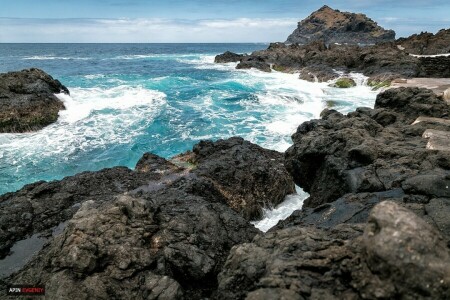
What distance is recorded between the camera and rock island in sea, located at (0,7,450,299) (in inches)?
131

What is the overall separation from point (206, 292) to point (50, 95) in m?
24.4

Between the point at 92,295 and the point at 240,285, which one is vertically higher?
the point at 240,285

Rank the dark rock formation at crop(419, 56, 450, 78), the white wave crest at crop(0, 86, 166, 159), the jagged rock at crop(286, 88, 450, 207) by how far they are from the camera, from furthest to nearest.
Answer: the dark rock formation at crop(419, 56, 450, 78) < the white wave crest at crop(0, 86, 166, 159) < the jagged rock at crop(286, 88, 450, 207)

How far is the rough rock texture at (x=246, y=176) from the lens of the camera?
11000 mm

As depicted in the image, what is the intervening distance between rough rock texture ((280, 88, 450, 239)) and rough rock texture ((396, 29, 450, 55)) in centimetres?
4773

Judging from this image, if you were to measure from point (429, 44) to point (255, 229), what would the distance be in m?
60.4

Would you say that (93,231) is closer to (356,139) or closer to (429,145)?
(356,139)

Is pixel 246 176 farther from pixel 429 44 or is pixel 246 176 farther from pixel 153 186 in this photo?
pixel 429 44

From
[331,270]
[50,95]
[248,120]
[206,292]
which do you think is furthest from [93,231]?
[50,95]

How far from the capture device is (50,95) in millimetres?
24656

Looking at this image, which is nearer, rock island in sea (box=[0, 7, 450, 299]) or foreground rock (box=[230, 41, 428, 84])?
rock island in sea (box=[0, 7, 450, 299])

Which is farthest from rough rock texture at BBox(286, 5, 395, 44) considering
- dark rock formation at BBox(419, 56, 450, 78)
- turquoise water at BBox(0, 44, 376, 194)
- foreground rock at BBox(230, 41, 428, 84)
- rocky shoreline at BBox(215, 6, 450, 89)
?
turquoise water at BBox(0, 44, 376, 194)

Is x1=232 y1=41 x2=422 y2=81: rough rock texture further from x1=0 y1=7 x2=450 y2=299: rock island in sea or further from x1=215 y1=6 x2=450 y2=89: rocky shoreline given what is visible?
x1=0 y1=7 x2=450 y2=299: rock island in sea

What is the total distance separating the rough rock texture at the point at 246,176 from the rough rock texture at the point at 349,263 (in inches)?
244
